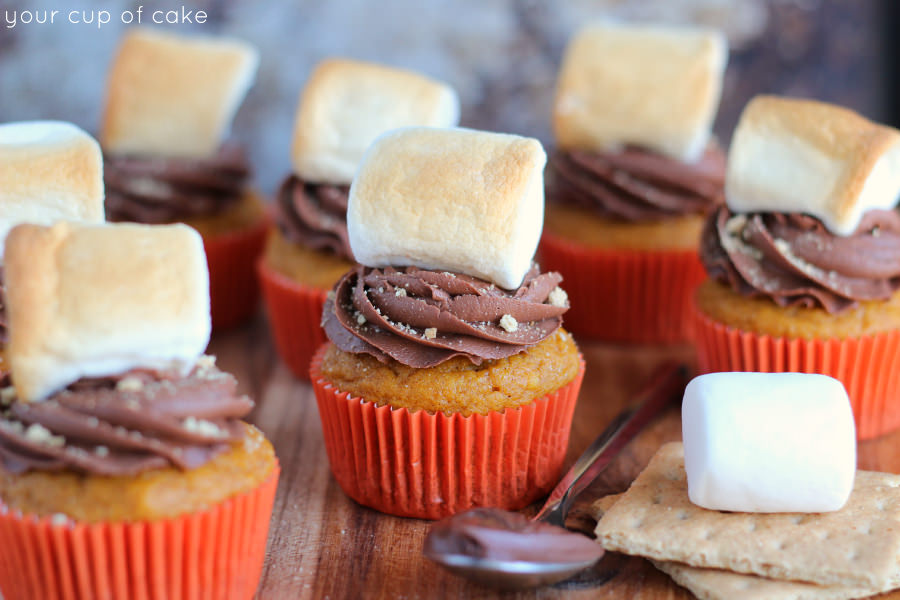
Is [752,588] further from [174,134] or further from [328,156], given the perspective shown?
[174,134]

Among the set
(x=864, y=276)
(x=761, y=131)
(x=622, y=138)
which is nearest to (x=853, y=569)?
(x=864, y=276)

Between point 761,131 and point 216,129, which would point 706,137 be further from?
point 216,129

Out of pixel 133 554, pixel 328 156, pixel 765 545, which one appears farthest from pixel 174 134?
pixel 765 545

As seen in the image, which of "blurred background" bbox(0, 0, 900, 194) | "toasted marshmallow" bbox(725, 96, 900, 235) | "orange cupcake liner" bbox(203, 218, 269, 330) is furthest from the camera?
"blurred background" bbox(0, 0, 900, 194)

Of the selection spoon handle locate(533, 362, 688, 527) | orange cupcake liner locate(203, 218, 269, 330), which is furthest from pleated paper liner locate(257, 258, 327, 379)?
spoon handle locate(533, 362, 688, 527)

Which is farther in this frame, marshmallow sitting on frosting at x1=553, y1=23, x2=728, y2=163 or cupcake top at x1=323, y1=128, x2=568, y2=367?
marshmallow sitting on frosting at x1=553, y1=23, x2=728, y2=163

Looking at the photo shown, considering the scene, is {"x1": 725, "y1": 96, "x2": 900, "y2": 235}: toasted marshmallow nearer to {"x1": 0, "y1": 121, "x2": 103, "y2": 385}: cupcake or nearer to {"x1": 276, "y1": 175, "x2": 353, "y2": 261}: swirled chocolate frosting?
{"x1": 276, "y1": 175, "x2": 353, "y2": 261}: swirled chocolate frosting
